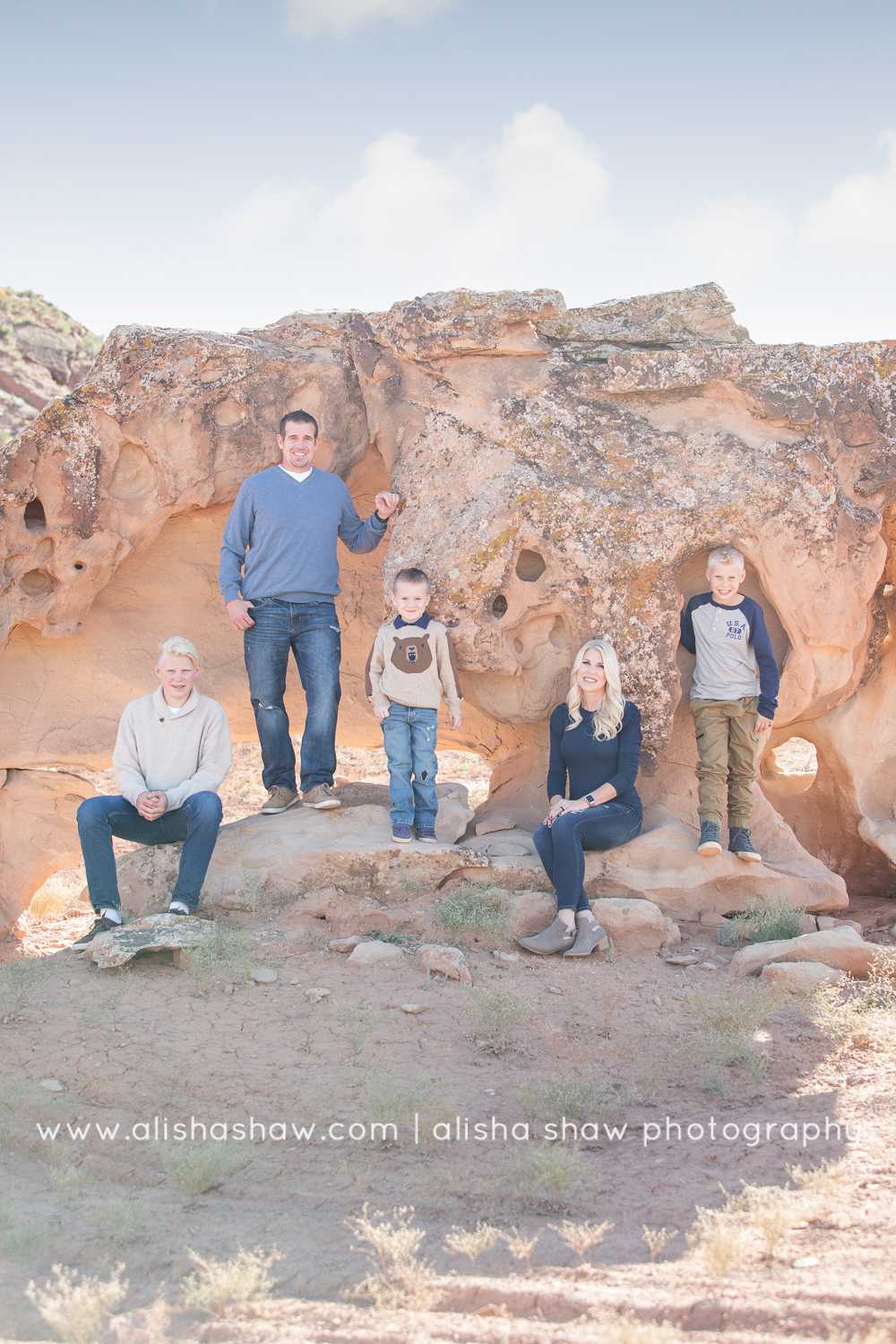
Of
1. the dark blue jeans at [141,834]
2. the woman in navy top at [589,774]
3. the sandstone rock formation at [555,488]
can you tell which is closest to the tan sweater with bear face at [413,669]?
the sandstone rock formation at [555,488]

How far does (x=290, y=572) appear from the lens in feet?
17.9

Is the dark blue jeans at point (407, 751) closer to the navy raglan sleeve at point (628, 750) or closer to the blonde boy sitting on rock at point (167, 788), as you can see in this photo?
the blonde boy sitting on rock at point (167, 788)

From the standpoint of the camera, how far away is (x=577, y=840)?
4.69 meters

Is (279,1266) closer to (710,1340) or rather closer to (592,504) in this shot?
(710,1340)

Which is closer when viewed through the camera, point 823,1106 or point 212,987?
point 823,1106

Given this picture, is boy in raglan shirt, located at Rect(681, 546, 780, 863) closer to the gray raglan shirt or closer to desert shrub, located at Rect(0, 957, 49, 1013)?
the gray raglan shirt

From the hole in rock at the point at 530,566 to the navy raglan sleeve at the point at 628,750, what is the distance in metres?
1.06

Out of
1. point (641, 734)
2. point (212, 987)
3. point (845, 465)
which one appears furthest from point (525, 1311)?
point (845, 465)

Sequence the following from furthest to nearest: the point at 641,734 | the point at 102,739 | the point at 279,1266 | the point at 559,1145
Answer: the point at 102,739, the point at 641,734, the point at 559,1145, the point at 279,1266

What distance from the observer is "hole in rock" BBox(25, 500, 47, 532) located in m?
6.13

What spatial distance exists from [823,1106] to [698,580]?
327 cm

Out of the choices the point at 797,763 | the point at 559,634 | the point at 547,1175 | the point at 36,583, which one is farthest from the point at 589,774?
the point at 797,763

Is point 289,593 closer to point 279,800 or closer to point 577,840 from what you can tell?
point 279,800

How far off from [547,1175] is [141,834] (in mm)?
2738
